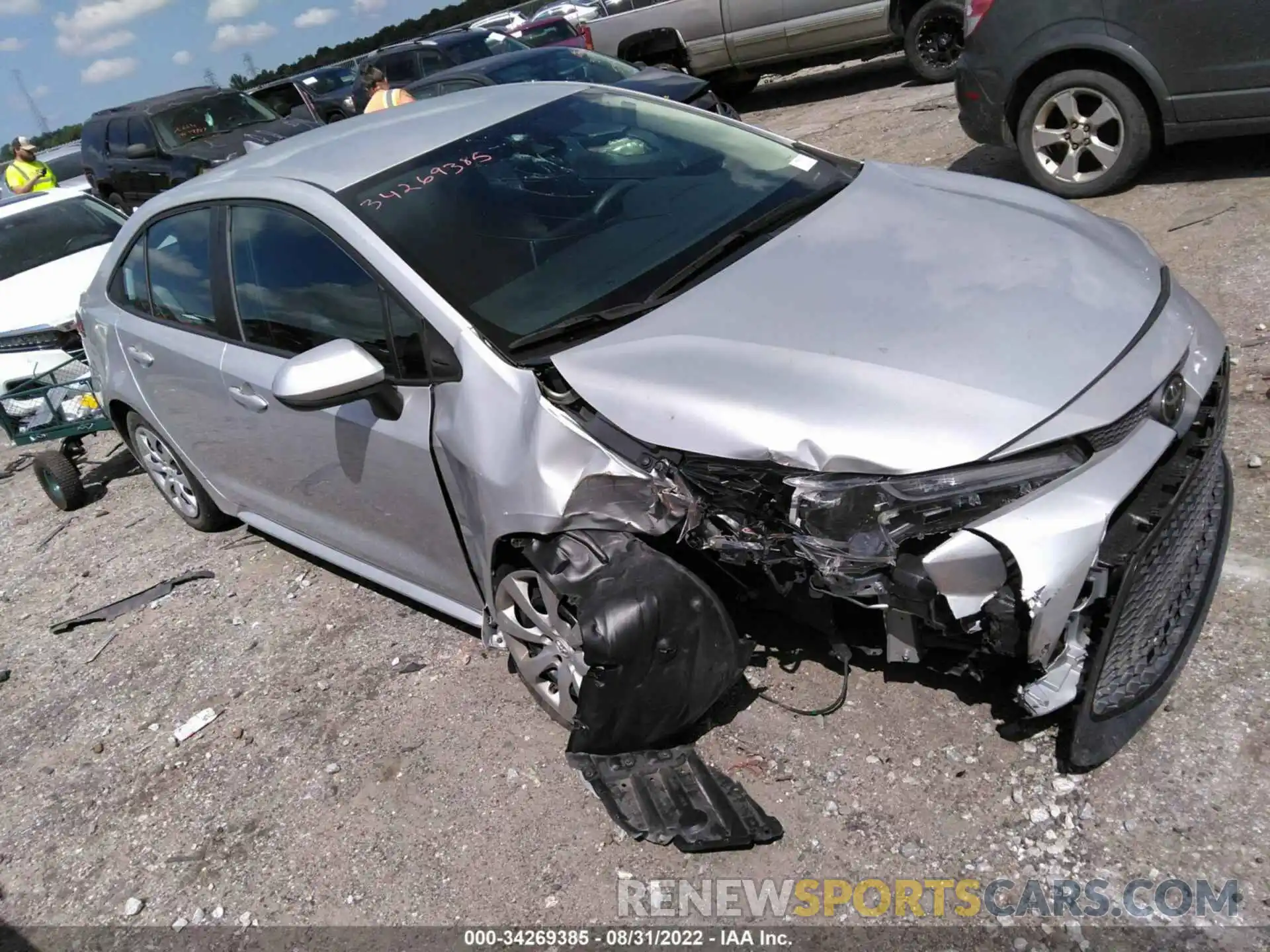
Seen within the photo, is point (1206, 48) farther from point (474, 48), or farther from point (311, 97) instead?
point (311, 97)

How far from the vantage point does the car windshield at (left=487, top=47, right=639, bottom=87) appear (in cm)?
952

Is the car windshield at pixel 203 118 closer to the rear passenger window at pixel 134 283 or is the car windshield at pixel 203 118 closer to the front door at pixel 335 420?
the rear passenger window at pixel 134 283

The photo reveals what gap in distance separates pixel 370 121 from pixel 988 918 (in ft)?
11.2

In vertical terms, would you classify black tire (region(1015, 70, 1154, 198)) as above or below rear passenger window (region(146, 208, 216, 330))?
below

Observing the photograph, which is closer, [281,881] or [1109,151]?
[281,881]

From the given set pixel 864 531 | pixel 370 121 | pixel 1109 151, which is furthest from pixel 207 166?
pixel 864 531

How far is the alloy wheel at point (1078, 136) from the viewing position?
5637mm

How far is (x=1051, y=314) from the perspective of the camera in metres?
2.53

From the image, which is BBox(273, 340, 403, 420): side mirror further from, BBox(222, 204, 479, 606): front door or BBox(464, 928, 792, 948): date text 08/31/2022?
BBox(464, 928, 792, 948): date text 08/31/2022

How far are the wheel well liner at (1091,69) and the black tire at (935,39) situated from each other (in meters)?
4.42

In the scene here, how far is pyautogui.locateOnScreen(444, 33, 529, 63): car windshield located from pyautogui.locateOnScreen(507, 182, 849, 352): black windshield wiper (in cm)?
1094

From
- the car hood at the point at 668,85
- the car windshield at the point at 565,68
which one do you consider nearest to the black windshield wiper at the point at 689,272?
the car hood at the point at 668,85

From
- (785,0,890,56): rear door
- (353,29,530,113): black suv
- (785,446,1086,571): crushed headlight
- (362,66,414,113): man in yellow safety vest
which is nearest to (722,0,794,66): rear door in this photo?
(785,0,890,56): rear door

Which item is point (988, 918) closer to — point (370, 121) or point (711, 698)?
point (711, 698)
